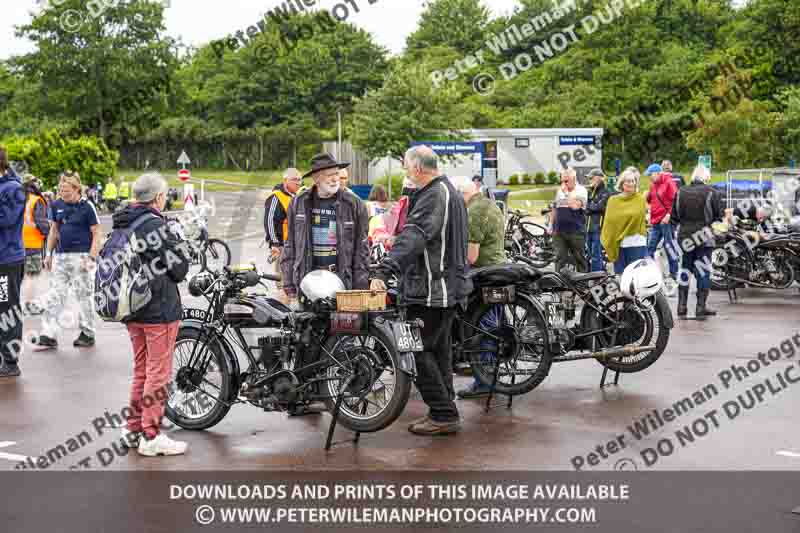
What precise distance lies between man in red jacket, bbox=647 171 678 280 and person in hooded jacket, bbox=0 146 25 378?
9601 mm

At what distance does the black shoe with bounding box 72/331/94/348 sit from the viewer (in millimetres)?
11555

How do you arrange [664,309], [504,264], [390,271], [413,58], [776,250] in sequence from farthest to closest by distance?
[413,58]
[776,250]
[664,309]
[504,264]
[390,271]

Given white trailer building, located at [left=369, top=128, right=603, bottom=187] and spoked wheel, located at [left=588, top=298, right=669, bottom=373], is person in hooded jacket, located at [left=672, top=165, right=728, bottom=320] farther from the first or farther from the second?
white trailer building, located at [left=369, top=128, right=603, bottom=187]

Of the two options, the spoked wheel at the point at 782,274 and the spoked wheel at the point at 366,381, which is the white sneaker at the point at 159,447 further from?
the spoked wheel at the point at 782,274

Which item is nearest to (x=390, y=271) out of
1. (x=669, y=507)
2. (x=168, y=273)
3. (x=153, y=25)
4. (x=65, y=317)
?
(x=168, y=273)

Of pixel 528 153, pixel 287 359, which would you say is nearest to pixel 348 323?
pixel 287 359

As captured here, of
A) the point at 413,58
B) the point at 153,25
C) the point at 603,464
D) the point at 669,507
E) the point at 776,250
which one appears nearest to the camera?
the point at 669,507

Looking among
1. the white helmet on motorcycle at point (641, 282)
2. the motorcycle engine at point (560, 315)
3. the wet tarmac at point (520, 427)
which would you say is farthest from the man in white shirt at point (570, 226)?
the motorcycle engine at point (560, 315)

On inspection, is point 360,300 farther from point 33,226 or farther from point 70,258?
point 33,226

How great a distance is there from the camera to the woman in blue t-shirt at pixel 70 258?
11.4 meters

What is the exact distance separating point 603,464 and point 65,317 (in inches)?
284

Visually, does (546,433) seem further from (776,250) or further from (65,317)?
(776,250)

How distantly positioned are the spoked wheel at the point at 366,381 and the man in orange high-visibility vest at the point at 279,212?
4458 millimetres

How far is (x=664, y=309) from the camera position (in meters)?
9.31
